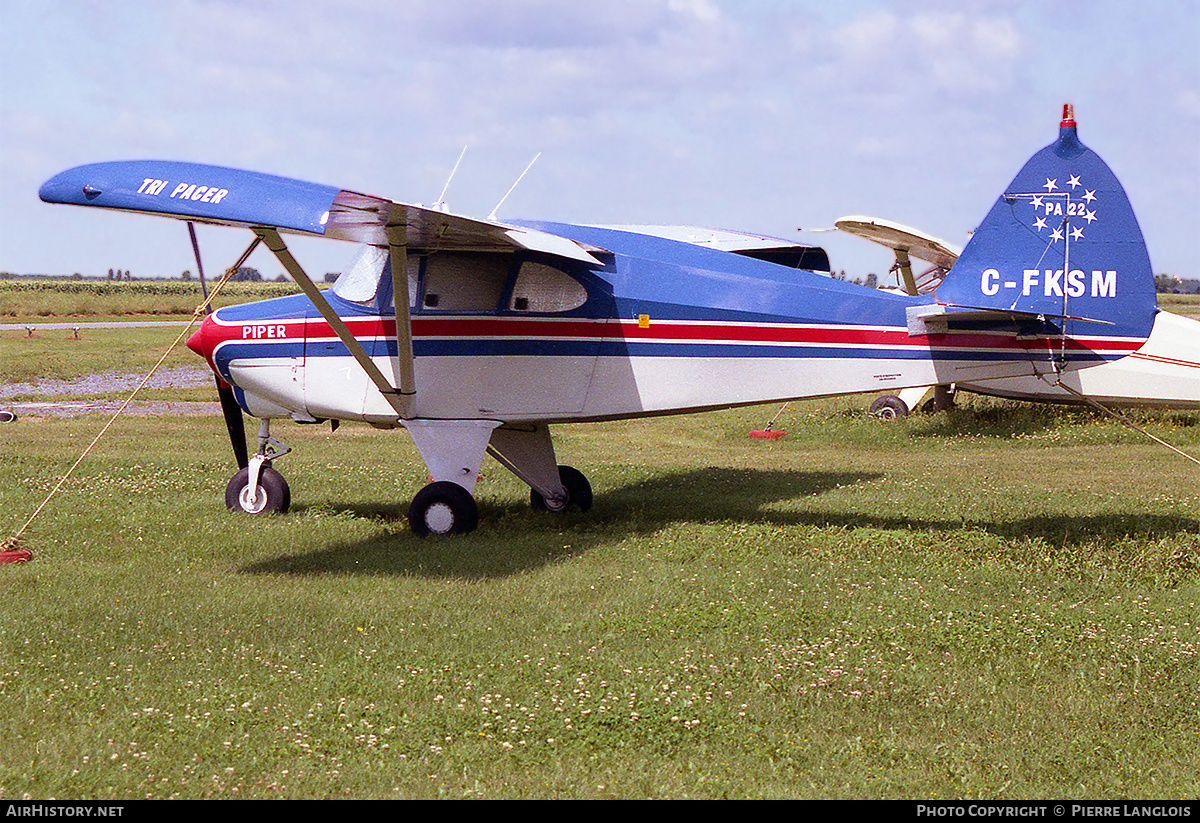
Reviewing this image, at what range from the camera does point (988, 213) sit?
10.5m

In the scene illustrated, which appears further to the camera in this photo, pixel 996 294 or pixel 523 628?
pixel 996 294

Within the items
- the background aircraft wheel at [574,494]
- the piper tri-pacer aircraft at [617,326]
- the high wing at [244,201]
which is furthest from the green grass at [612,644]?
the high wing at [244,201]

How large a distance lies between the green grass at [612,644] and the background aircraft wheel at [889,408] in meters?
7.11

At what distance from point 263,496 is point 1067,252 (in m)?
8.16

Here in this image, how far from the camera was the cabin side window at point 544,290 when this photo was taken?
11.2 meters

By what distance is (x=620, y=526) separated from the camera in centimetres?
1163

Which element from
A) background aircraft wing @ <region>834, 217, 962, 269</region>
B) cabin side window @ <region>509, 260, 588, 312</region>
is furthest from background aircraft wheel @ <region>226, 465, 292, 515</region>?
background aircraft wing @ <region>834, 217, 962, 269</region>

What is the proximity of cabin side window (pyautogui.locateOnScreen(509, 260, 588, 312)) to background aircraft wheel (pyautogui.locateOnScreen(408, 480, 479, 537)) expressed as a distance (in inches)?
73.0

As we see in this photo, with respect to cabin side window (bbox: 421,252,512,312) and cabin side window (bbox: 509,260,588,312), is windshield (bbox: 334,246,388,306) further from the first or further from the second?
cabin side window (bbox: 509,260,588,312)

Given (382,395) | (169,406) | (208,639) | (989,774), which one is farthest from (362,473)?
(169,406)

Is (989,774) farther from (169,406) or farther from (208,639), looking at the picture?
(169,406)

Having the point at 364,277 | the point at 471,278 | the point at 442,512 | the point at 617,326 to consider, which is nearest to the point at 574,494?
the point at 442,512

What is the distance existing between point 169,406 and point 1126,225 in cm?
2125

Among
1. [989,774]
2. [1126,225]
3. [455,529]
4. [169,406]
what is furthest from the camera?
[169,406]
